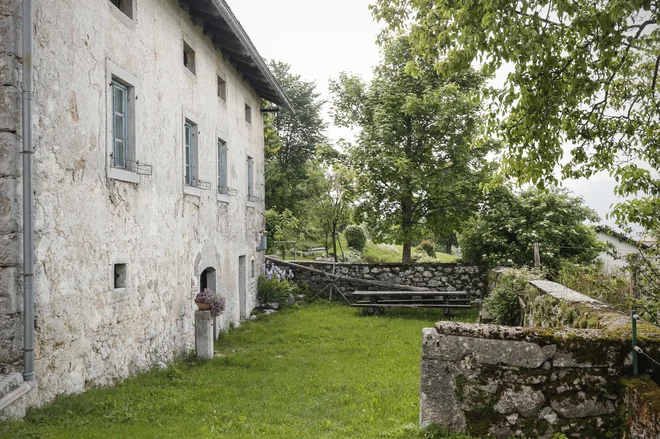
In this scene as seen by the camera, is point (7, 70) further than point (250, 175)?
No

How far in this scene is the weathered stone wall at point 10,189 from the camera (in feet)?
16.0

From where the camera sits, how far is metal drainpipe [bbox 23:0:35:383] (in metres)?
4.91

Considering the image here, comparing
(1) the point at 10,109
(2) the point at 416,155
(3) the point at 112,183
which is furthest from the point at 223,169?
(2) the point at 416,155

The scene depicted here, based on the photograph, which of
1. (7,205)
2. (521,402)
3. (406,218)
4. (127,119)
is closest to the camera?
(521,402)

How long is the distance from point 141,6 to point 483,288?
12087 mm

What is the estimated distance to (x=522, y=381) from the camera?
4.16 meters

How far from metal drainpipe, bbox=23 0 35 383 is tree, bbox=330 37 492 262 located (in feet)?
39.5

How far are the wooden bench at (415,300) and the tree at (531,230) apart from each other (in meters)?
2.01

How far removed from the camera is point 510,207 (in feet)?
52.6

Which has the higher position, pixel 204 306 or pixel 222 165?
pixel 222 165

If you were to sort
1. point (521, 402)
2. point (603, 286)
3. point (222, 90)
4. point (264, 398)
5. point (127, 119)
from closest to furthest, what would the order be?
1. point (521, 402)
2. point (264, 398)
3. point (127, 119)
4. point (603, 286)
5. point (222, 90)

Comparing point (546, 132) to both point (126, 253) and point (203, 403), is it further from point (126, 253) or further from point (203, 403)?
point (126, 253)

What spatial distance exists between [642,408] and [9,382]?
5283 millimetres

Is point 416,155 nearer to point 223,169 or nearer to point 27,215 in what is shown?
point 223,169
